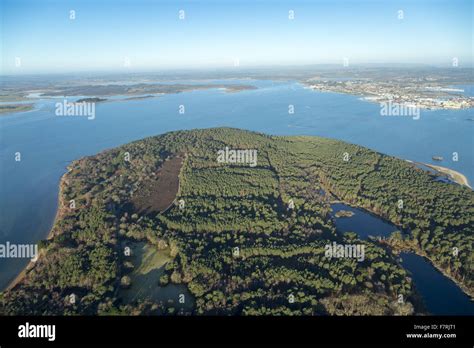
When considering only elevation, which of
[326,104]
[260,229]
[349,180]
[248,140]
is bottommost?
[260,229]

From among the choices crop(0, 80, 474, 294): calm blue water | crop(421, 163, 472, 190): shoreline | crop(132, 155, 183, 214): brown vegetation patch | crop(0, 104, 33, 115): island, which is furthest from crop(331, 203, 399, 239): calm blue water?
crop(0, 104, 33, 115): island

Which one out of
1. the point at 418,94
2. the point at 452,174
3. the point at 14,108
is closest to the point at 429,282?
the point at 452,174

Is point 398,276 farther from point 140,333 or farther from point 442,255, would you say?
point 140,333

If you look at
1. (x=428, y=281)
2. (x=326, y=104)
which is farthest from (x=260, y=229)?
(x=326, y=104)

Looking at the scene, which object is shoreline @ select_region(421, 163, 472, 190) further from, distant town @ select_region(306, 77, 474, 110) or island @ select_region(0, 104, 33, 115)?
island @ select_region(0, 104, 33, 115)

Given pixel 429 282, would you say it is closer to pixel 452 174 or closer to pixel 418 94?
pixel 452 174
